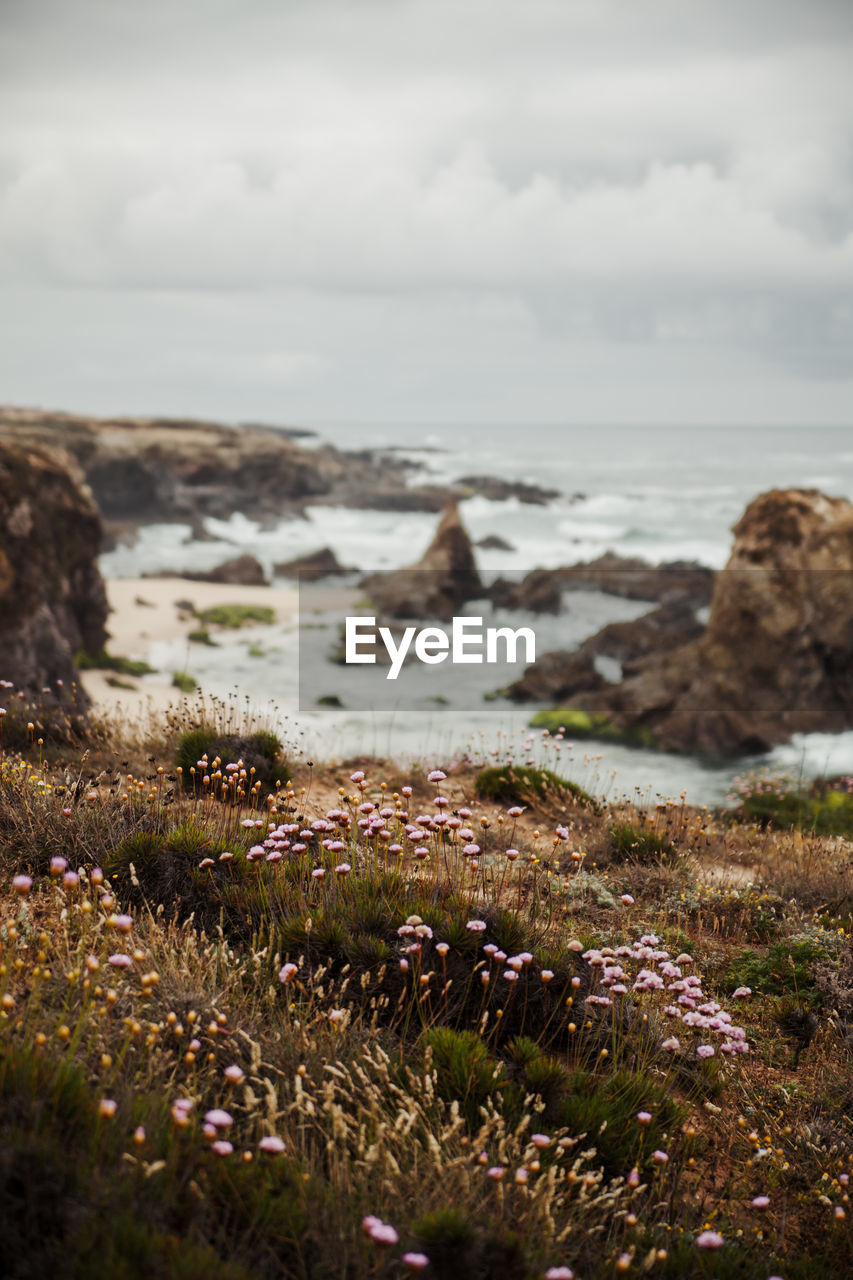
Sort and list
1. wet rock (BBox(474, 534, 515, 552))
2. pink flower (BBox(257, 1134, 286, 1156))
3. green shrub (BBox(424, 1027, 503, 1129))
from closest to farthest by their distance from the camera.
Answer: pink flower (BBox(257, 1134, 286, 1156)), green shrub (BBox(424, 1027, 503, 1129)), wet rock (BBox(474, 534, 515, 552))

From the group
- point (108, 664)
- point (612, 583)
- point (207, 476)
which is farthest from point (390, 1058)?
point (207, 476)

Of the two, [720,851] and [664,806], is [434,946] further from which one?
[720,851]

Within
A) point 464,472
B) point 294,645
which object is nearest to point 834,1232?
point 294,645

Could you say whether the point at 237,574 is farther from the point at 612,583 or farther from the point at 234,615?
the point at 612,583

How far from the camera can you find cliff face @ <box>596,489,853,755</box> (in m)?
21.0

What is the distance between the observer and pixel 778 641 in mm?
21469

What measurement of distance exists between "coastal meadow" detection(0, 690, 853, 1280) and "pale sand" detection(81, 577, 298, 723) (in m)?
15.4

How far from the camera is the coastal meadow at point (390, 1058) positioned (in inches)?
108

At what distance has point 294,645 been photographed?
1243 inches

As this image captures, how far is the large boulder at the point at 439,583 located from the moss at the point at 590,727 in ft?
48.2

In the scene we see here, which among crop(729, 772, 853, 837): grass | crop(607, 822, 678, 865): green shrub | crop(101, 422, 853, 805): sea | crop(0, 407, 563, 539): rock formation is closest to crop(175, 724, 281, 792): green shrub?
crop(101, 422, 853, 805): sea

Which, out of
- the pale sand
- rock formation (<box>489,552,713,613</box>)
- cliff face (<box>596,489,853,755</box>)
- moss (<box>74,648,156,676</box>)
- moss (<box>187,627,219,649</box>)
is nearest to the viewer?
cliff face (<box>596,489,853,755</box>)

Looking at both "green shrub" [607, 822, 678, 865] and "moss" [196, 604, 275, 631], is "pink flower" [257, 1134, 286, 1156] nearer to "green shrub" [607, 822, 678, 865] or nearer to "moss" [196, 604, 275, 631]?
"green shrub" [607, 822, 678, 865]

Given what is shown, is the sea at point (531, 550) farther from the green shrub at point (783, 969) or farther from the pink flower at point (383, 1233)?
the pink flower at point (383, 1233)
